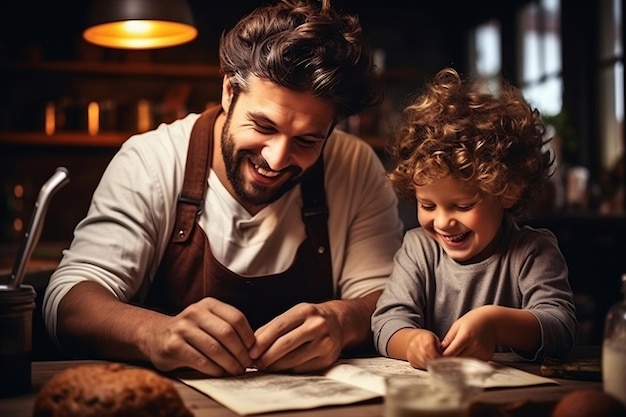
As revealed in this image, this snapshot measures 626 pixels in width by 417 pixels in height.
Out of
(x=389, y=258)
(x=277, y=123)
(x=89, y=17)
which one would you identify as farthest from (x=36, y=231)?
(x=89, y=17)

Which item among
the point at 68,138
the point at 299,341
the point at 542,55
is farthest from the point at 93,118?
the point at 299,341

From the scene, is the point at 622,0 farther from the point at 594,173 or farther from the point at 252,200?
the point at 252,200

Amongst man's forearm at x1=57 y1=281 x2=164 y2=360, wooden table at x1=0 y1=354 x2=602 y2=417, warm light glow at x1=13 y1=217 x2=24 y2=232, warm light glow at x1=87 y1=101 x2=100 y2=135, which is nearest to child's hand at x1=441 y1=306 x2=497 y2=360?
wooden table at x1=0 y1=354 x2=602 y2=417

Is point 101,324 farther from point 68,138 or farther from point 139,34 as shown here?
point 68,138

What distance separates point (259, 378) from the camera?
1.32 metres

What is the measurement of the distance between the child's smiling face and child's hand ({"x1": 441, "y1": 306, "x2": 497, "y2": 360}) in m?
0.22

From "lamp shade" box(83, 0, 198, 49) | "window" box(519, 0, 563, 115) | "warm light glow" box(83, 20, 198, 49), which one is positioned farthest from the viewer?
"window" box(519, 0, 563, 115)

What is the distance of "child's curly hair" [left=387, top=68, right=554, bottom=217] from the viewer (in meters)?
1.60

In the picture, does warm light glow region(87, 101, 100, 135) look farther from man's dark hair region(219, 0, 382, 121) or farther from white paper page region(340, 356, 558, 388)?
white paper page region(340, 356, 558, 388)

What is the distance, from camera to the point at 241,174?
5.94ft

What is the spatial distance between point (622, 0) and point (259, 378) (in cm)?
441

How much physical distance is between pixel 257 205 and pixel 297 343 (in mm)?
594

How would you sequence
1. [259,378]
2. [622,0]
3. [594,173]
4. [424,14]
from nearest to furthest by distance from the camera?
[259,378] → [622,0] → [594,173] → [424,14]

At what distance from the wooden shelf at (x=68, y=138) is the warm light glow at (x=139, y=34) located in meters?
3.03
